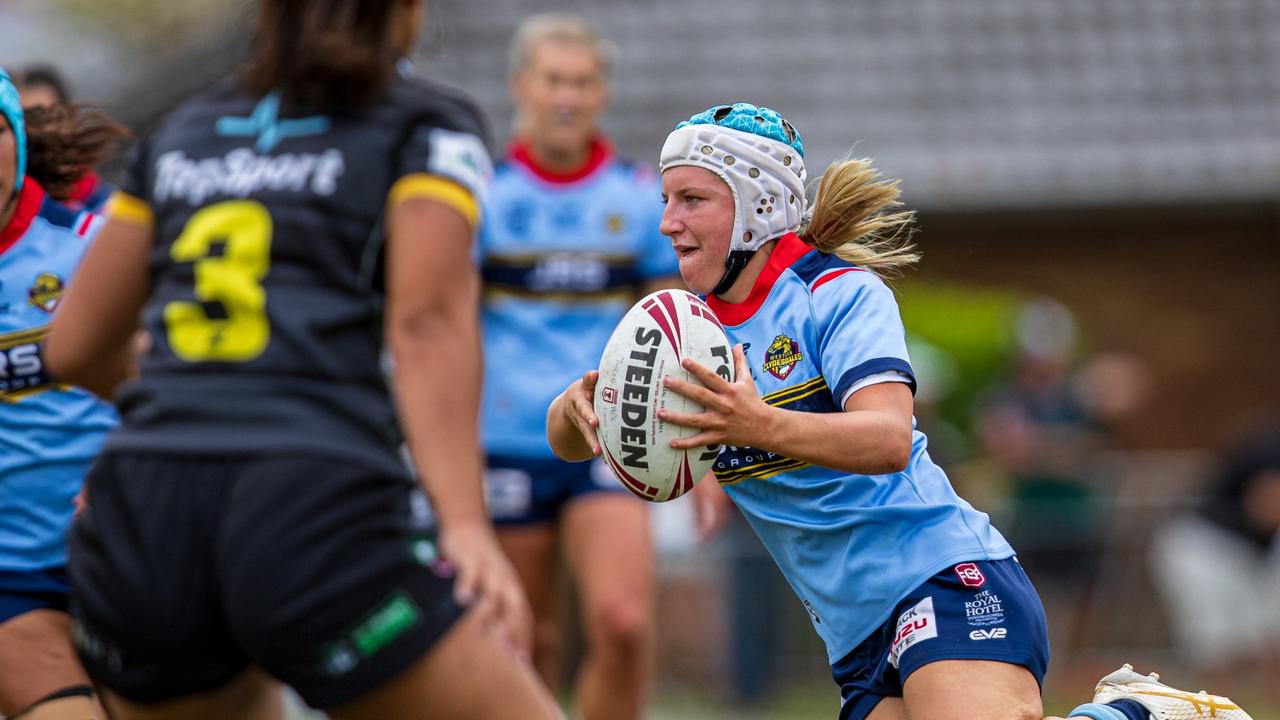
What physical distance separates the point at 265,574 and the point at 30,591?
1719 millimetres

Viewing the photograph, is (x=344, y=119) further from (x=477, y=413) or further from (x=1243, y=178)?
(x=1243, y=178)

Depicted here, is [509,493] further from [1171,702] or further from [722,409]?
[722,409]

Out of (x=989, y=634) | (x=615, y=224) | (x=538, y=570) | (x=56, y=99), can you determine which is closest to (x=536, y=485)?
(x=538, y=570)

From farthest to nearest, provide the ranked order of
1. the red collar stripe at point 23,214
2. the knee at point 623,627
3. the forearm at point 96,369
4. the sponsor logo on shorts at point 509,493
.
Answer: the sponsor logo on shorts at point 509,493
the knee at point 623,627
the red collar stripe at point 23,214
the forearm at point 96,369

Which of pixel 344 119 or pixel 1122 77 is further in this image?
pixel 1122 77

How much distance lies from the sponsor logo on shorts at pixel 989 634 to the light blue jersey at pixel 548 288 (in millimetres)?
3188

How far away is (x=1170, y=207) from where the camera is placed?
15.4 m

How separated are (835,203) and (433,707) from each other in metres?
1.62

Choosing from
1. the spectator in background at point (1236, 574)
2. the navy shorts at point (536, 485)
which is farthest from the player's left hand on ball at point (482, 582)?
the spectator in background at point (1236, 574)

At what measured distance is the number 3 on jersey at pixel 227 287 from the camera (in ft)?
11.6

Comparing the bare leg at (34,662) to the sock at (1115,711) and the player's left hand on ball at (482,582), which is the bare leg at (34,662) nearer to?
the player's left hand on ball at (482,582)

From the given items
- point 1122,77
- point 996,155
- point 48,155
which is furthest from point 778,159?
point 1122,77

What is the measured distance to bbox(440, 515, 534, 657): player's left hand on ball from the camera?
353cm

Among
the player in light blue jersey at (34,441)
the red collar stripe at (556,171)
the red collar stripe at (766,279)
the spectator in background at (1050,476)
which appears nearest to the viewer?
the red collar stripe at (766,279)
